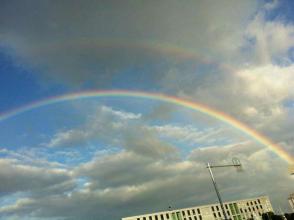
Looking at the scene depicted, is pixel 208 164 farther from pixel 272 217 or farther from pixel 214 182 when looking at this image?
pixel 272 217

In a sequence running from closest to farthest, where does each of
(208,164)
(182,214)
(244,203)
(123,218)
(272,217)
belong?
(208,164) → (272,217) → (123,218) → (182,214) → (244,203)

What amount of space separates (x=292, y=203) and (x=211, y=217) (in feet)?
176

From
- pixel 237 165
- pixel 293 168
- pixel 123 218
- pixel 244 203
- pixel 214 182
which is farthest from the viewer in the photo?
pixel 244 203

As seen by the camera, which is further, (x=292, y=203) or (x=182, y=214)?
(x=292, y=203)

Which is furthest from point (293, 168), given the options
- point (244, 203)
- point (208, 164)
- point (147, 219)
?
point (244, 203)

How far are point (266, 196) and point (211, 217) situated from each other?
134 feet

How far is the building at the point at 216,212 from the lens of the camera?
14400 centimetres

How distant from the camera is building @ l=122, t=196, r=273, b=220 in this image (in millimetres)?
144000

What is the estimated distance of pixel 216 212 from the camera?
15525 cm

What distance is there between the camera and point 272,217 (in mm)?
123625

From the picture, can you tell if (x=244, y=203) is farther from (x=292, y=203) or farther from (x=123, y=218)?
(x=123, y=218)

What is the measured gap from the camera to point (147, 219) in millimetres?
140500

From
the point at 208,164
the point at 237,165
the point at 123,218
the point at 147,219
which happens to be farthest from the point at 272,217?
the point at 208,164

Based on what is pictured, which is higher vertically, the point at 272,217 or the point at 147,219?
the point at 147,219
